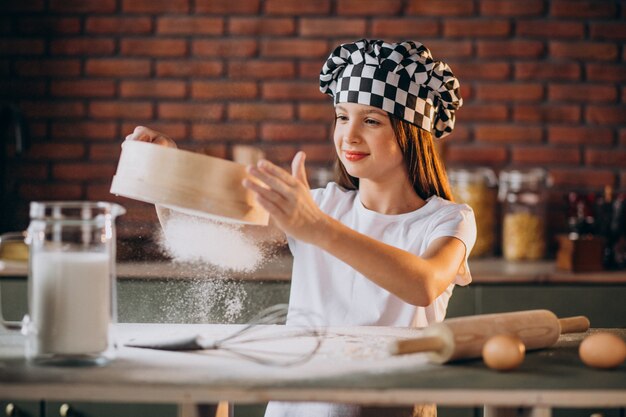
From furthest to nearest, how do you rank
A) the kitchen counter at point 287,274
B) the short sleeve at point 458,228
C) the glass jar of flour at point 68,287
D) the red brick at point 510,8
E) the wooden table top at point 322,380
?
the red brick at point 510,8 < the kitchen counter at point 287,274 < the short sleeve at point 458,228 < the glass jar of flour at point 68,287 < the wooden table top at point 322,380

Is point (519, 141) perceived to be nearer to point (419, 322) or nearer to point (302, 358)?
point (419, 322)

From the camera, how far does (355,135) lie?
5.25 ft

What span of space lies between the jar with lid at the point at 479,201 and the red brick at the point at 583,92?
0.42 metres

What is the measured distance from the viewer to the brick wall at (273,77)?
2.83m

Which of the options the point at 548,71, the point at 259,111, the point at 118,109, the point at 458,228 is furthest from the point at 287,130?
the point at 458,228

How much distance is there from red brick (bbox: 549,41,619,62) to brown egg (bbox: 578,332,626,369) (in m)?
1.92

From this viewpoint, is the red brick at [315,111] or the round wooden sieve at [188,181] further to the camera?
the red brick at [315,111]

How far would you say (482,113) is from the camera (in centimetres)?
285

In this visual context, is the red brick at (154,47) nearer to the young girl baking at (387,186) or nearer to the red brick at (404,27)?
the red brick at (404,27)

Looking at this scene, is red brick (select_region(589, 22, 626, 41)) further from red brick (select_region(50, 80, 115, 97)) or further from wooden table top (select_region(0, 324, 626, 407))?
wooden table top (select_region(0, 324, 626, 407))

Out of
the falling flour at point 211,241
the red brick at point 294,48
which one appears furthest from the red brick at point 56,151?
the falling flour at point 211,241

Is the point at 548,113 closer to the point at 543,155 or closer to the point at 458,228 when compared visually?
the point at 543,155

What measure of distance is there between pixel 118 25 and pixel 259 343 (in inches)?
75.3

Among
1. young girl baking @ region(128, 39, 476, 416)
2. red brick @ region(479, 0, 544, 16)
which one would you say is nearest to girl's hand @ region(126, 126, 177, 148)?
young girl baking @ region(128, 39, 476, 416)
